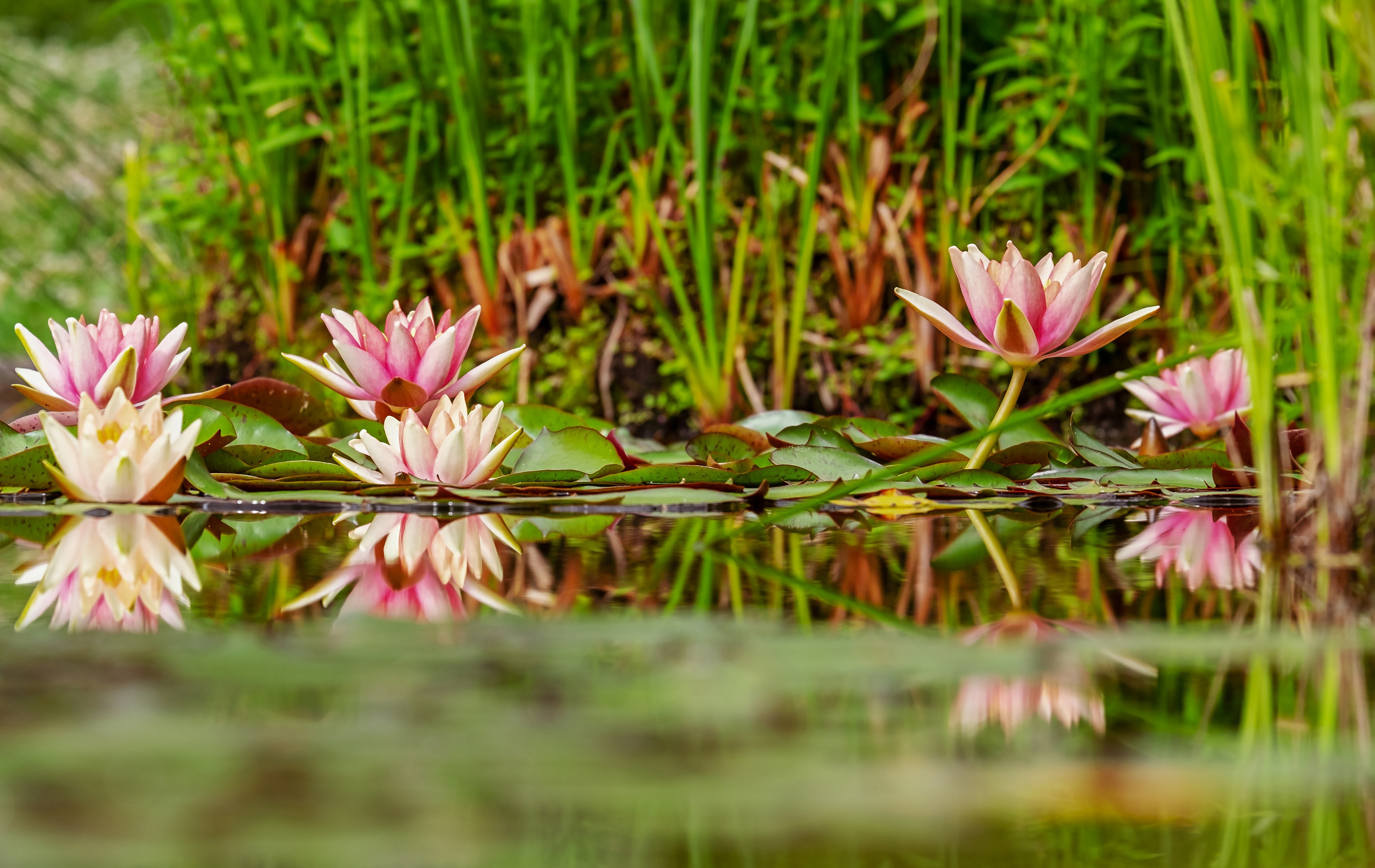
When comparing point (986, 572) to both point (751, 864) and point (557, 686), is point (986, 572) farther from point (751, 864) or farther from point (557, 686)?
point (751, 864)

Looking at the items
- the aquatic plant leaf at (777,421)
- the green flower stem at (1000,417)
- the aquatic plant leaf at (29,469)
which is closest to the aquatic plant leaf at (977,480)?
the green flower stem at (1000,417)

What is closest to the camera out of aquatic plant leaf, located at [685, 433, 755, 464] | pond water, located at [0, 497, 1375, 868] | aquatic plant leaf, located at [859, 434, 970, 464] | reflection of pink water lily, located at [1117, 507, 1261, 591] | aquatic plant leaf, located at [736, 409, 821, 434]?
pond water, located at [0, 497, 1375, 868]

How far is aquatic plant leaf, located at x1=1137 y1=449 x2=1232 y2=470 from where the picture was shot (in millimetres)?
1491

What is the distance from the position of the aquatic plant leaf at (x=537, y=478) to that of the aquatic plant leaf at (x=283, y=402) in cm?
47

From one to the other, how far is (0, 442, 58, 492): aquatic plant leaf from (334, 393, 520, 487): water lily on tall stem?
0.35 metres

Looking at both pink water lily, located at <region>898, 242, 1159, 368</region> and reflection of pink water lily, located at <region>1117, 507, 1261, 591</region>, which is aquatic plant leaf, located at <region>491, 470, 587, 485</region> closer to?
pink water lily, located at <region>898, 242, 1159, 368</region>

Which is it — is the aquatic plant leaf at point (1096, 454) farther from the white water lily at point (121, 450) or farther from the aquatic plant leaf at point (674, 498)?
the white water lily at point (121, 450)

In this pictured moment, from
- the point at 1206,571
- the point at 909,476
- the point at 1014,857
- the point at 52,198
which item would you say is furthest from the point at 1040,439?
the point at 52,198

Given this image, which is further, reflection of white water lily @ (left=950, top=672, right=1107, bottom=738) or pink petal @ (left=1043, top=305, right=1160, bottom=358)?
pink petal @ (left=1043, top=305, right=1160, bottom=358)

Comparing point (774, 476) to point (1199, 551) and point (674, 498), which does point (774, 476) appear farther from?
point (1199, 551)

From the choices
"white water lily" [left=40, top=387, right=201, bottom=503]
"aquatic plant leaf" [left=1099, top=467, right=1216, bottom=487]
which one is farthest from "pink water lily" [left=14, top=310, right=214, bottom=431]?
"aquatic plant leaf" [left=1099, top=467, right=1216, bottom=487]

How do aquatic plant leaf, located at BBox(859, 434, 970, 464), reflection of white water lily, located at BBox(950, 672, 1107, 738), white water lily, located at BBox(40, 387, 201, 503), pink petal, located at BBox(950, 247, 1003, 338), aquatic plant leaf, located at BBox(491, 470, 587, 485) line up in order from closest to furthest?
1. reflection of white water lily, located at BBox(950, 672, 1107, 738)
2. white water lily, located at BBox(40, 387, 201, 503)
3. pink petal, located at BBox(950, 247, 1003, 338)
4. aquatic plant leaf, located at BBox(491, 470, 587, 485)
5. aquatic plant leaf, located at BBox(859, 434, 970, 464)

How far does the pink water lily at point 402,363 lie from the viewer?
138 centimetres

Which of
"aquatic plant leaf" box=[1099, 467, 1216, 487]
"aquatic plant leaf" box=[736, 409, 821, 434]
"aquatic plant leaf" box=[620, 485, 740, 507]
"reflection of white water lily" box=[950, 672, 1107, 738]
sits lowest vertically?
"reflection of white water lily" box=[950, 672, 1107, 738]
